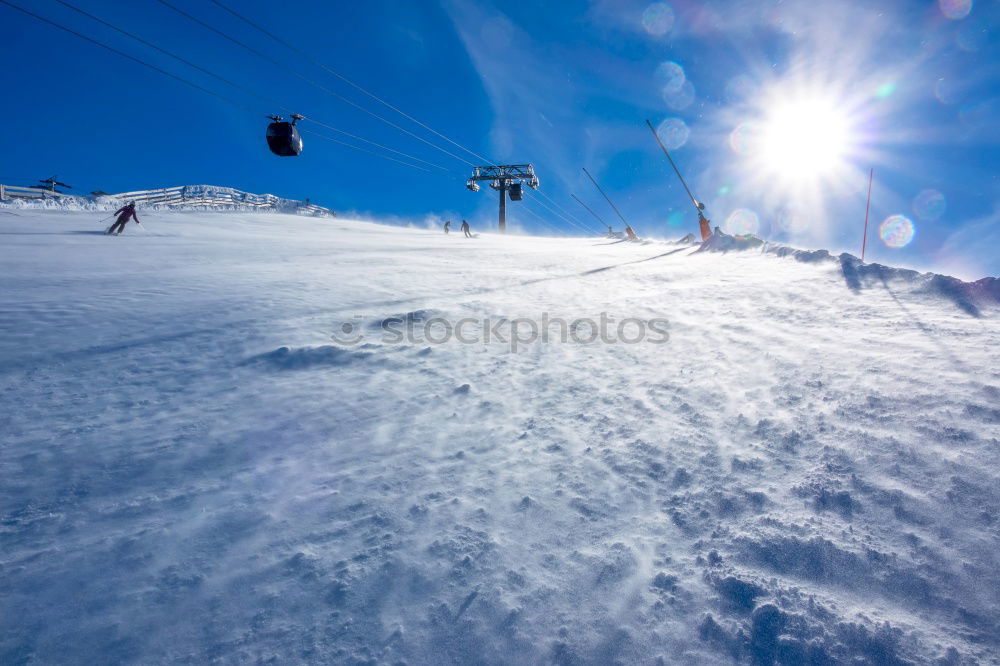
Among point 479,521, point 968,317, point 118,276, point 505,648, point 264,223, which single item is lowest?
point 505,648

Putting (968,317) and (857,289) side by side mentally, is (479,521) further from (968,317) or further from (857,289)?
(857,289)

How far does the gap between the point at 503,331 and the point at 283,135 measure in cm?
1257

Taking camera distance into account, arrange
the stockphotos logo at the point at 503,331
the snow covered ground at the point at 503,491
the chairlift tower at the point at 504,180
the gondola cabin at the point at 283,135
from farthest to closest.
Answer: the chairlift tower at the point at 504,180, the gondola cabin at the point at 283,135, the stockphotos logo at the point at 503,331, the snow covered ground at the point at 503,491

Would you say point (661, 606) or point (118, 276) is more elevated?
point (118, 276)

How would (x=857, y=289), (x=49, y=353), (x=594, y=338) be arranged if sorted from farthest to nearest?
1. (x=857, y=289)
2. (x=594, y=338)
3. (x=49, y=353)

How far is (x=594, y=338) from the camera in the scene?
493 cm

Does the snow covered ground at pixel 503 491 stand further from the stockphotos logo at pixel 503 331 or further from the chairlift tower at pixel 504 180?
the chairlift tower at pixel 504 180

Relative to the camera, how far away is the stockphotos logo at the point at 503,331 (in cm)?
482

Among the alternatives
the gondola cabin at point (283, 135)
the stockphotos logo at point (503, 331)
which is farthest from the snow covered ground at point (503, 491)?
the gondola cabin at point (283, 135)

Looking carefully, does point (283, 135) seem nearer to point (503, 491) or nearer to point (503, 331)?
point (503, 331)

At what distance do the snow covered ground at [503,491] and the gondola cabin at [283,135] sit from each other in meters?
10.6

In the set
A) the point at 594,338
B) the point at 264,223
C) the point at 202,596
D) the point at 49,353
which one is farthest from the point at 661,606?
the point at 264,223

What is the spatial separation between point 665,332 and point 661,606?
359 centimetres

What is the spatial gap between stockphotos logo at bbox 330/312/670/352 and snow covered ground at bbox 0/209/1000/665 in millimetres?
113
